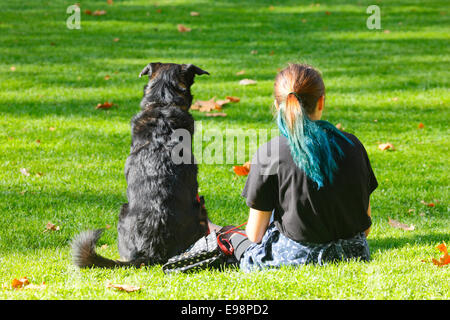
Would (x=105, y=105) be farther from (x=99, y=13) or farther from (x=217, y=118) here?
(x=99, y=13)

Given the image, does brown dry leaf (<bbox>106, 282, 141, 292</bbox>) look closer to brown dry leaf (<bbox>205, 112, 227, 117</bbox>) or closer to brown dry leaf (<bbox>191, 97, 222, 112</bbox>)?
brown dry leaf (<bbox>205, 112, 227, 117</bbox>)

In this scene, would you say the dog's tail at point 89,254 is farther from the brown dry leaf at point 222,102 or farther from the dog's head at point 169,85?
the brown dry leaf at point 222,102

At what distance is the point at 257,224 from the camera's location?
3566 millimetres

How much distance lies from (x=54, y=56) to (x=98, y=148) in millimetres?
5092

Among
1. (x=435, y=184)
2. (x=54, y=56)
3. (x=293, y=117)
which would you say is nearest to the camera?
(x=293, y=117)

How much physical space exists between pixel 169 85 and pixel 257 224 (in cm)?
156

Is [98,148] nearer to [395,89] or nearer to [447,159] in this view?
[447,159]

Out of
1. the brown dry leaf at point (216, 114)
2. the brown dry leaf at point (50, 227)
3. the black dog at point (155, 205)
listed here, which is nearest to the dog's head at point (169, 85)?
the black dog at point (155, 205)

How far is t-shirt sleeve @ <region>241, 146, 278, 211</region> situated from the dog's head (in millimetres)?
1312

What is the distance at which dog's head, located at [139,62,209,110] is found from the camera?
4.49m

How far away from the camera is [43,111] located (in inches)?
338

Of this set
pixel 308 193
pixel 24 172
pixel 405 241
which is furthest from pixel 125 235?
pixel 24 172

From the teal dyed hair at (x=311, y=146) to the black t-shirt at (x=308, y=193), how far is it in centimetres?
5
